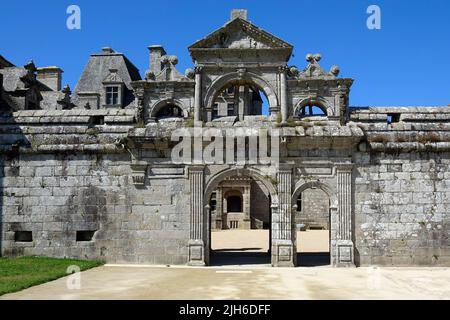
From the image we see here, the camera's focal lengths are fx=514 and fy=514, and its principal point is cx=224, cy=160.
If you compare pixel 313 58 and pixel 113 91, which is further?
pixel 113 91

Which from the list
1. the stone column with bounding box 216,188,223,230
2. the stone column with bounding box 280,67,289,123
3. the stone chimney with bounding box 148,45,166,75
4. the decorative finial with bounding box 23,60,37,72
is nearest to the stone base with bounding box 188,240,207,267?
the stone column with bounding box 280,67,289,123

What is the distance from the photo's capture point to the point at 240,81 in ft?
47.3

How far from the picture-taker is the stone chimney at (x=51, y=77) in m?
30.9

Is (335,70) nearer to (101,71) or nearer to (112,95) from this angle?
(112,95)

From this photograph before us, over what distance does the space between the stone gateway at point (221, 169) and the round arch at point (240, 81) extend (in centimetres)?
3

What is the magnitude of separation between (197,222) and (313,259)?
165 inches

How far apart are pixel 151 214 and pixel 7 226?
411 cm

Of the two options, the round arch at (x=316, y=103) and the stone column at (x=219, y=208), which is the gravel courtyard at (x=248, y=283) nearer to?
the round arch at (x=316, y=103)

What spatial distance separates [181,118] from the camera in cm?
1470

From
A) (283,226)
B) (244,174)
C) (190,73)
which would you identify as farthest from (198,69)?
(283,226)

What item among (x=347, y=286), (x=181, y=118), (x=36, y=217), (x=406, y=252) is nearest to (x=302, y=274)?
(x=347, y=286)

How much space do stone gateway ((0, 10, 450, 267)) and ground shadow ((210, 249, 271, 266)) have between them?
3.11ft

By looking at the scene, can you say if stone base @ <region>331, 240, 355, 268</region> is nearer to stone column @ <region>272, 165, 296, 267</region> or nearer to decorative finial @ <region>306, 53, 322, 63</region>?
stone column @ <region>272, 165, 296, 267</region>
